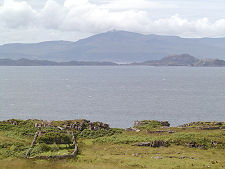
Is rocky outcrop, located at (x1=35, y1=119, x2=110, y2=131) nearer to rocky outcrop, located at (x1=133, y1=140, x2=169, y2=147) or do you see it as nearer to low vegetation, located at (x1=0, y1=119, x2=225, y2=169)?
low vegetation, located at (x1=0, y1=119, x2=225, y2=169)

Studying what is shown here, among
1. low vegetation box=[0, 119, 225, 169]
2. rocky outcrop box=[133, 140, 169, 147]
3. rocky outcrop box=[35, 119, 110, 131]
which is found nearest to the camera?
low vegetation box=[0, 119, 225, 169]

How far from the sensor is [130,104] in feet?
559

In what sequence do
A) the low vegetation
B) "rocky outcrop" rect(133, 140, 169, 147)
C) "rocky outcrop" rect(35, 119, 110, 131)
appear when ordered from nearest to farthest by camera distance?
the low vegetation → "rocky outcrop" rect(133, 140, 169, 147) → "rocky outcrop" rect(35, 119, 110, 131)

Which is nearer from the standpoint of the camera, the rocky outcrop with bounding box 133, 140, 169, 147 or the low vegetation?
the low vegetation

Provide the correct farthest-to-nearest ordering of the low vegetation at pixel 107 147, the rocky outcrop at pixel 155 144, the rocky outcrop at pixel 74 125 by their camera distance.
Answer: the rocky outcrop at pixel 74 125 < the rocky outcrop at pixel 155 144 < the low vegetation at pixel 107 147

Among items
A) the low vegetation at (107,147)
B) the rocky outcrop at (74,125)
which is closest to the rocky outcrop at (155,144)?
the low vegetation at (107,147)

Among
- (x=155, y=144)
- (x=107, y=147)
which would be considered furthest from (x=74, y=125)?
(x=155, y=144)

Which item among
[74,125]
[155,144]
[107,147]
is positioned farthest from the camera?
[74,125]

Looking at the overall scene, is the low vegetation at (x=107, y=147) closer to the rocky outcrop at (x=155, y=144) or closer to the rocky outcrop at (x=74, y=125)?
the rocky outcrop at (x=74, y=125)

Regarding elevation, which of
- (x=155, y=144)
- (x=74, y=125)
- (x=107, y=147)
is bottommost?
(x=107, y=147)

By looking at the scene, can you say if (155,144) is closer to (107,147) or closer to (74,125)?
(107,147)

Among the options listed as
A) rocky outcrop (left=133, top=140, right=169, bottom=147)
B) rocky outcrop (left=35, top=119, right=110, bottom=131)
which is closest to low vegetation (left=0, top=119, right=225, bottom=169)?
rocky outcrop (left=35, top=119, right=110, bottom=131)

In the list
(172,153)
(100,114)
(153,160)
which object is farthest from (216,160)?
(100,114)

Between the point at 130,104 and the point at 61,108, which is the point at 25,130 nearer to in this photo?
the point at 61,108
